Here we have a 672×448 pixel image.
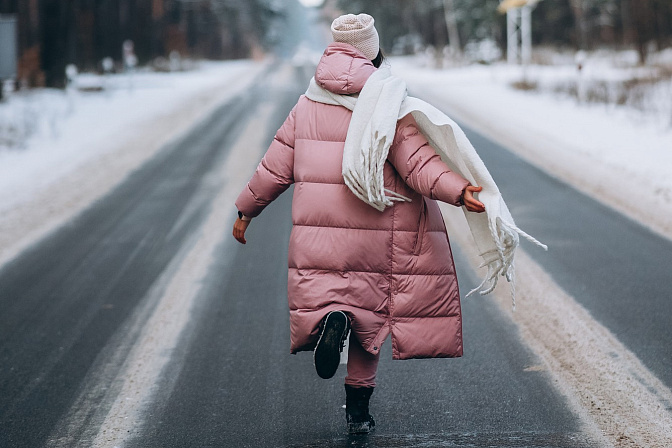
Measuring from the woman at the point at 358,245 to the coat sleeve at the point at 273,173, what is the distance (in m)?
0.09

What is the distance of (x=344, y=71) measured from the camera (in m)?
3.59

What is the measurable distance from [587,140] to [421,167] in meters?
11.3

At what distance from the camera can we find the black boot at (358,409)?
3.83m

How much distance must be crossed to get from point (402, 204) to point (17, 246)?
550 cm

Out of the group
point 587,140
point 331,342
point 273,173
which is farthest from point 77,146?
point 331,342

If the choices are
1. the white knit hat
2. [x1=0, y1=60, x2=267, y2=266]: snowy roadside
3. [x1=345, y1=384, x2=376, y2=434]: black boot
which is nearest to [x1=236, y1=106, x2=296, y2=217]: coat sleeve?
the white knit hat

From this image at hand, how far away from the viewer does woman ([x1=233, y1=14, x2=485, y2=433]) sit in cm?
361

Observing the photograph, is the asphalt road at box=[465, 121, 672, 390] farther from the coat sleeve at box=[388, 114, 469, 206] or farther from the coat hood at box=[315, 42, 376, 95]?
the coat hood at box=[315, 42, 376, 95]

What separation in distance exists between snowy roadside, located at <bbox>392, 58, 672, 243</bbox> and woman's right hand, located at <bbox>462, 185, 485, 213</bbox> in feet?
16.2

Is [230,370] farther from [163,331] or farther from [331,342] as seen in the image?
[331,342]

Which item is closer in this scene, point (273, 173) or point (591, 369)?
point (273, 173)

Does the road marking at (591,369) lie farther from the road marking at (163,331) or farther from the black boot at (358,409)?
the road marking at (163,331)

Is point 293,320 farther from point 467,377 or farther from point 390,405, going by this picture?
point 467,377

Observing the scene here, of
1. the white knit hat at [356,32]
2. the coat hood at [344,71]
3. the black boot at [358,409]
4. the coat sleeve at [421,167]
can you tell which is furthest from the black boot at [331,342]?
the white knit hat at [356,32]
